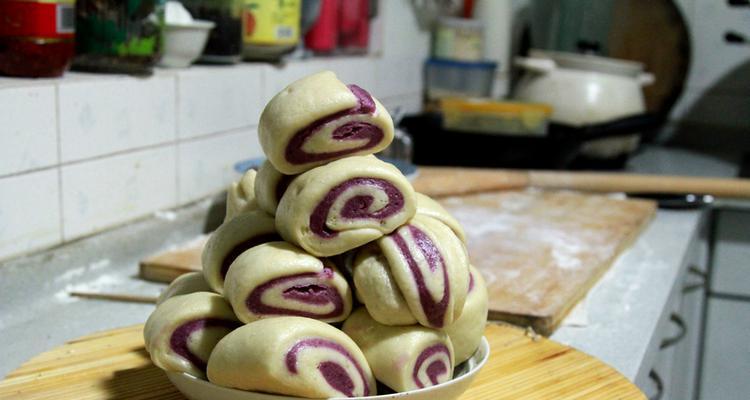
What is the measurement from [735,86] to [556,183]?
1.09m

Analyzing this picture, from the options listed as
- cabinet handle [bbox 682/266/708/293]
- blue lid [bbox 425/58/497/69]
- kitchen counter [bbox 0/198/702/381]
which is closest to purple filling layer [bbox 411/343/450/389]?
kitchen counter [bbox 0/198/702/381]

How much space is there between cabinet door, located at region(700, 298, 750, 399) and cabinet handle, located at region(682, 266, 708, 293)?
0.04 m

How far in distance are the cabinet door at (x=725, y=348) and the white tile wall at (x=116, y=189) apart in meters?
0.99

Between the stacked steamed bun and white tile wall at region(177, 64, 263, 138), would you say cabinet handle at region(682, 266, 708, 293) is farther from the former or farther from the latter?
the stacked steamed bun

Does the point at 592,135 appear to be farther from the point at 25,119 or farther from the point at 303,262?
the point at 303,262

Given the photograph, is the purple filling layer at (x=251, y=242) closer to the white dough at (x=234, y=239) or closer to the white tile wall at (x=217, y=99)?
the white dough at (x=234, y=239)

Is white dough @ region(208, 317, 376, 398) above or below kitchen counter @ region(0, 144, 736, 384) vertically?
above

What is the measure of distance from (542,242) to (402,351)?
644mm

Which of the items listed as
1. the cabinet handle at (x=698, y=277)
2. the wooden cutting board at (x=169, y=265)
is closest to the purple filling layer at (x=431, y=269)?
the wooden cutting board at (x=169, y=265)

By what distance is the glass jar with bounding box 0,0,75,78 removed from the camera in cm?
83

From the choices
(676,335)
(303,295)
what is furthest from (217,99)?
(676,335)

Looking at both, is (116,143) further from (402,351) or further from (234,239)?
(402,351)

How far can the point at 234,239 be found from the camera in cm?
57

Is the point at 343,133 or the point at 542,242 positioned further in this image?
the point at 542,242
